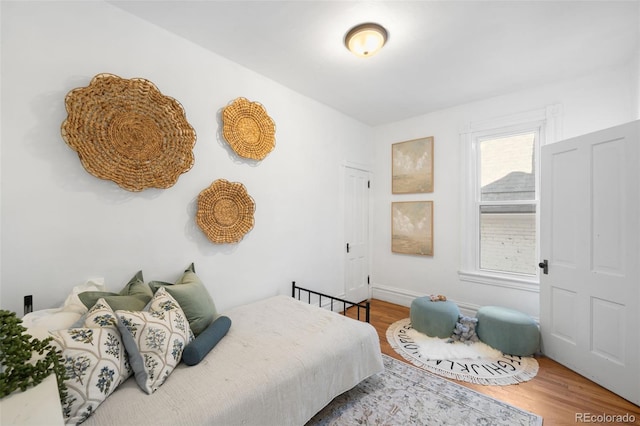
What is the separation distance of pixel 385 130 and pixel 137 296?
3737mm

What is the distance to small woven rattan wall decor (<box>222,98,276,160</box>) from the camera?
2383mm

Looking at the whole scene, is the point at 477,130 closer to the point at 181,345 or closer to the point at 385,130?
the point at 385,130

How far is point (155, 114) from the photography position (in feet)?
6.28

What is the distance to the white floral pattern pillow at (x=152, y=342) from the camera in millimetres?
1291

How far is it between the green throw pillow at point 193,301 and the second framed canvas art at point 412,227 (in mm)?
2813

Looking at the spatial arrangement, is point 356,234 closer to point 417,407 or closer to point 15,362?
point 417,407

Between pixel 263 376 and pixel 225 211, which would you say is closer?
pixel 263 376

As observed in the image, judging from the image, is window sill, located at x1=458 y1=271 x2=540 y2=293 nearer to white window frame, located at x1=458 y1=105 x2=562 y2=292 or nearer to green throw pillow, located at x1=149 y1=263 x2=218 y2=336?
white window frame, located at x1=458 y1=105 x2=562 y2=292

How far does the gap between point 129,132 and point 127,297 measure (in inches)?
43.2

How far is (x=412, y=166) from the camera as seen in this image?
3.82 metres

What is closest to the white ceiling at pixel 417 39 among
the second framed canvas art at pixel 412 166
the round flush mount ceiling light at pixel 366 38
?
the round flush mount ceiling light at pixel 366 38

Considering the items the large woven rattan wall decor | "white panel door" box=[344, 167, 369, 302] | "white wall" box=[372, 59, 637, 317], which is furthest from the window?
the large woven rattan wall decor

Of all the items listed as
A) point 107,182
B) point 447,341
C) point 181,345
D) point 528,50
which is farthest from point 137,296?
point 528,50

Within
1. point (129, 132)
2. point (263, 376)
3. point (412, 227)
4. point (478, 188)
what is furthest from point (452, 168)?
point (129, 132)
